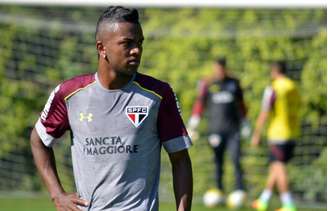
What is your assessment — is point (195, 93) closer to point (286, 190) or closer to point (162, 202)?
point (162, 202)

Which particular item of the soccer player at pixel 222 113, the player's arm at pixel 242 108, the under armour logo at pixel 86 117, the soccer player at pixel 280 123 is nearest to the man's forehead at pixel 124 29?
the under armour logo at pixel 86 117

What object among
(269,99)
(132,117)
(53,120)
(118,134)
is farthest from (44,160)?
(269,99)

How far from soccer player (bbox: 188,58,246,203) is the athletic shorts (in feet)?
2.63

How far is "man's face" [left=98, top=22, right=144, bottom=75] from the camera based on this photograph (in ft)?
17.8

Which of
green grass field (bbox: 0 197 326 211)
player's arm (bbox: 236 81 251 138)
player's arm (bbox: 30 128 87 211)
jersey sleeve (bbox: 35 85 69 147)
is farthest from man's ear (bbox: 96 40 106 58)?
player's arm (bbox: 236 81 251 138)

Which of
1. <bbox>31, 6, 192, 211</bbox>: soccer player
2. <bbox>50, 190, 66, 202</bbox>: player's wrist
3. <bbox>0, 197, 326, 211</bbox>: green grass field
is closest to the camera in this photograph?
<bbox>31, 6, 192, 211</bbox>: soccer player

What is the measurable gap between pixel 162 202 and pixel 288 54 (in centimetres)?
312

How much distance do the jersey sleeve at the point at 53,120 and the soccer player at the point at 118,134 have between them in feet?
0.08

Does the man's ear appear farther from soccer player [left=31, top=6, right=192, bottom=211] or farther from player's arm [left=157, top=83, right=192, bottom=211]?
player's arm [left=157, top=83, right=192, bottom=211]

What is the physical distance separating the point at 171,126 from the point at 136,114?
210 mm

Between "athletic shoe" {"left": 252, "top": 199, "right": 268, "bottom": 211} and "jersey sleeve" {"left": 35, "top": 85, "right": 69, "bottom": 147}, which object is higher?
"jersey sleeve" {"left": 35, "top": 85, "right": 69, "bottom": 147}

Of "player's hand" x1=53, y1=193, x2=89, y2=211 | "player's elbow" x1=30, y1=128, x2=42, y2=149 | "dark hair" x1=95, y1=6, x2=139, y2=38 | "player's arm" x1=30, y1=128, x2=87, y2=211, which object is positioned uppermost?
"dark hair" x1=95, y1=6, x2=139, y2=38

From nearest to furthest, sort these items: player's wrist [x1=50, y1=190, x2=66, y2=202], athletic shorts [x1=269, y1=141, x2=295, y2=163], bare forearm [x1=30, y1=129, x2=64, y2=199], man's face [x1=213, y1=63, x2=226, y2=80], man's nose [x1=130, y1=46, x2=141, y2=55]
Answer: man's nose [x1=130, y1=46, x2=141, y2=55]
player's wrist [x1=50, y1=190, x2=66, y2=202]
bare forearm [x1=30, y1=129, x2=64, y2=199]
athletic shorts [x1=269, y1=141, x2=295, y2=163]
man's face [x1=213, y1=63, x2=226, y2=80]

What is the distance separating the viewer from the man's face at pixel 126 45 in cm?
542
